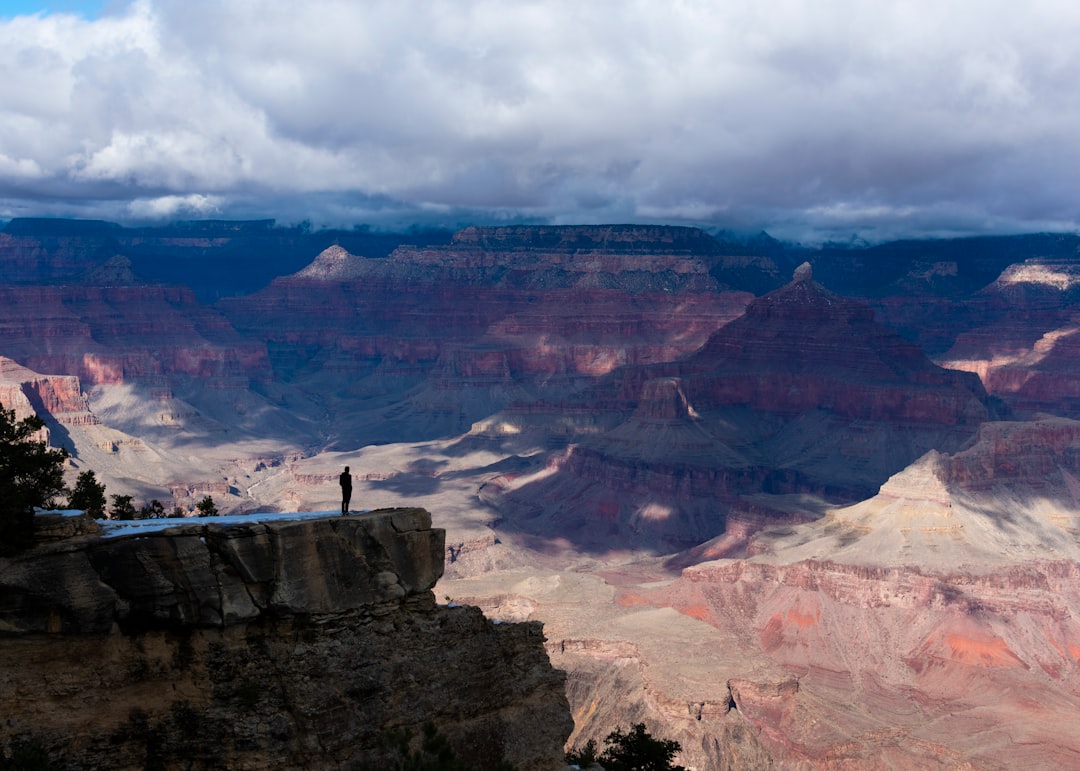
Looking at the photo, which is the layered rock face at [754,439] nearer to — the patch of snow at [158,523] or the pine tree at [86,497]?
the pine tree at [86,497]

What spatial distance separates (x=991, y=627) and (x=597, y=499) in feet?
236

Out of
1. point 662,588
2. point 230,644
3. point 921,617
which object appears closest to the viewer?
point 230,644

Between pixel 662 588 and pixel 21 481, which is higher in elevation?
pixel 21 481

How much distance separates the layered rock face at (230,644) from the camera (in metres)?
21.3

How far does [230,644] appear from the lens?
2233 cm

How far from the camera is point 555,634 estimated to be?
86.5m

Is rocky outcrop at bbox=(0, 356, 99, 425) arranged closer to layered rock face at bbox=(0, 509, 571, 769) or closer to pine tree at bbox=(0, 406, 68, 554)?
pine tree at bbox=(0, 406, 68, 554)

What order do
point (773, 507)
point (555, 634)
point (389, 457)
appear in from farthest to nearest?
1. point (389, 457)
2. point (773, 507)
3. point (555, 634)

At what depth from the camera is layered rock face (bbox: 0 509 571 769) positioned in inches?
838

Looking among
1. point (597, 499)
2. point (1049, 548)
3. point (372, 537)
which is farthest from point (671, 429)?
point (372, 537)

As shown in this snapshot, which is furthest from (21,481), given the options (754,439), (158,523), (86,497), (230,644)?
(754,439)

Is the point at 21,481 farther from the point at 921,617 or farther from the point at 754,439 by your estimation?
the point at 754,439

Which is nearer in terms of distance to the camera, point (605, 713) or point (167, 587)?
point (167, 587)

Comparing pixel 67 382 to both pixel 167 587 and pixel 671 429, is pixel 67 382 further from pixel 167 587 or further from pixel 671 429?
pixel 167 587
